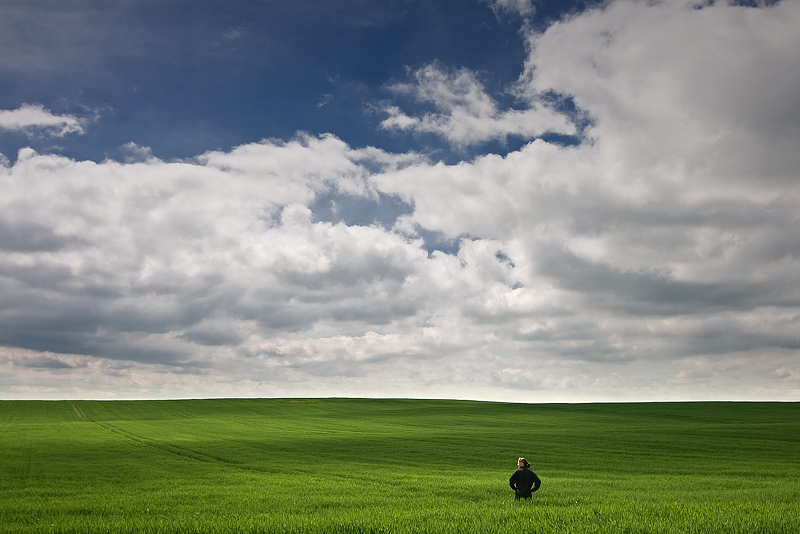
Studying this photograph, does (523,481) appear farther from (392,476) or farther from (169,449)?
(169,449)

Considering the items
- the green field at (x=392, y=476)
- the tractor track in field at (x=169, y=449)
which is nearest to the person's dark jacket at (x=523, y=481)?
the green field at (x=392, y=476)

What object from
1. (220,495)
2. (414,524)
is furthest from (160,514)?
(414,524)

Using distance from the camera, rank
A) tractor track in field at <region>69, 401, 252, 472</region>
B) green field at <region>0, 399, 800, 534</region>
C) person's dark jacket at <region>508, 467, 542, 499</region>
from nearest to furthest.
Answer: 1. green field at <region>0, 399, 800, 534</region>
2. person's dark jacket at <region>508, 467, 542, 499</region>
3. tractor track in field at <region>69, 401, 252, 472</region>

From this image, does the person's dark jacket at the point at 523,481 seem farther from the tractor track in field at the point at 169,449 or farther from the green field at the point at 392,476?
the tractor track in field at the point at 169,449

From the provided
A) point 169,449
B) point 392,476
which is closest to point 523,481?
point 392,476

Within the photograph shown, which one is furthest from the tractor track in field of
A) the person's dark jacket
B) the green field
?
the person's dark jacket

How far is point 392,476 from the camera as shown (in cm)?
2677

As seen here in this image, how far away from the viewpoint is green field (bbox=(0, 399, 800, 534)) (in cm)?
1305

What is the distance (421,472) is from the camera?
29297mm

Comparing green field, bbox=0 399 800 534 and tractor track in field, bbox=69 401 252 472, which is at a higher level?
green field, bbox=0 399 800 534

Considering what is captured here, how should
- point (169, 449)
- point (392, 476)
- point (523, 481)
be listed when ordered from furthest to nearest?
point (169, 449), point (392, 476), point (523, 481)

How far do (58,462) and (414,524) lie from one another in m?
28.4

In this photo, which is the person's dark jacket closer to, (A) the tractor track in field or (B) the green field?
(B) the green field

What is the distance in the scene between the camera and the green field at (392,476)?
13047 millimetres
